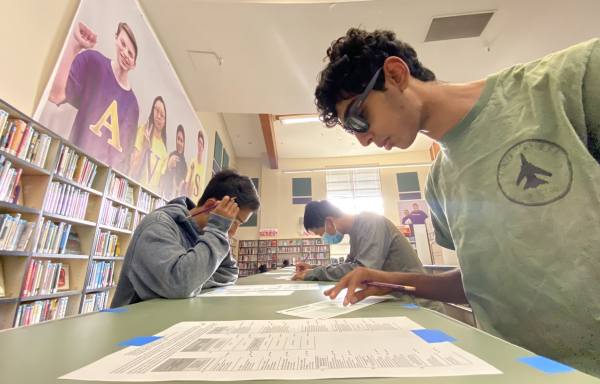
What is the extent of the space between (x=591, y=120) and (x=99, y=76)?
292 cm

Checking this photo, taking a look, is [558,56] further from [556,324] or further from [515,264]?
[556,324]

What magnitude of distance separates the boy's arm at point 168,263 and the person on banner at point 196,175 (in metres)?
3.55

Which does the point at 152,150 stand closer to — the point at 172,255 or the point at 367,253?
the point at 172,255

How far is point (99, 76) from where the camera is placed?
7.09ft

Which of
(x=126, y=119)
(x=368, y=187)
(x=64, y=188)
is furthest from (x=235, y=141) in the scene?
(x=64, y=188)

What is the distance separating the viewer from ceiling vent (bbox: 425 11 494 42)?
303 cm

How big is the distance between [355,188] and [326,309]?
376 inches

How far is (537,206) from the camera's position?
0.56 meters

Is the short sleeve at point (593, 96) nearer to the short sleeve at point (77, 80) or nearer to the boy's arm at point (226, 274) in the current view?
the boy's arm at point (226, 274)

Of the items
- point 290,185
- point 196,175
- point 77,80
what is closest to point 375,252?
point 77,80

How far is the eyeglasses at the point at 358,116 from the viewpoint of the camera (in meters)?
0.81

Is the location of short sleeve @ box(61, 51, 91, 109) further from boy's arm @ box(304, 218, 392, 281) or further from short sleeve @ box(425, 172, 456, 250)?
short sleeve @ box(425, 172, 456, 250)

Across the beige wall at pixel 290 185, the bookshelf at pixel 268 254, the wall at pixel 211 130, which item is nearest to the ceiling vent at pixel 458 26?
the wall at pixel 211 130

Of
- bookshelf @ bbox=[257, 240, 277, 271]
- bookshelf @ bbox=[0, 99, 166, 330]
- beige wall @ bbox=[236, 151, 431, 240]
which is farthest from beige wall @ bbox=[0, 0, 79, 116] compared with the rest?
bookshelf @ bbox=[257, 240, 277, 271]
